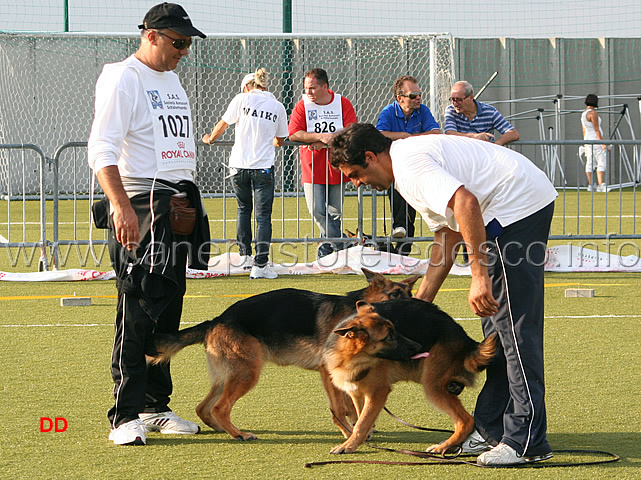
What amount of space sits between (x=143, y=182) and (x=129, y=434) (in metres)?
1.19

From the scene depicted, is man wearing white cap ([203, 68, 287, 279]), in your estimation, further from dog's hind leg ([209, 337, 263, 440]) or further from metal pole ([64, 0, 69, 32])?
metal pole ([64, 0, 69, 32])

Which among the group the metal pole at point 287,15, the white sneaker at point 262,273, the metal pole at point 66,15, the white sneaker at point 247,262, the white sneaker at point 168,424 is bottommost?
the white sneaker at point 168,424

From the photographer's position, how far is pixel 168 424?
4391mm

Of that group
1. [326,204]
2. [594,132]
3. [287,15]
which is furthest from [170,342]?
[594,132]

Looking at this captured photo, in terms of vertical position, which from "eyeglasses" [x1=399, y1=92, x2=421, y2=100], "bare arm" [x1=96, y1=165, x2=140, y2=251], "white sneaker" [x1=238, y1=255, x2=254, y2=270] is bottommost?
"white sneaker" [x1=238, y1=255, x2=254, y2=270]

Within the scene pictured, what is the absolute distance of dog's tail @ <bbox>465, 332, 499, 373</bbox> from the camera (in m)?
3.93

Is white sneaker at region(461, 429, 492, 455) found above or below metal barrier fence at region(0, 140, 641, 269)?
below

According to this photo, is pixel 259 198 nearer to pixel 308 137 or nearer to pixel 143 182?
pixel 308 137

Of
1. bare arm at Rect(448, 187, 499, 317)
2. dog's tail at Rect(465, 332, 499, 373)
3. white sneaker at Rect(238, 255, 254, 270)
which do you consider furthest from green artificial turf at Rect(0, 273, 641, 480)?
white sneaker at Rect(238, 255, 254, 270)

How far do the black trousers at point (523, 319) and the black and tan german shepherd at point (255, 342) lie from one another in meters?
0.89

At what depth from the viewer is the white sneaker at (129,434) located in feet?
13.5

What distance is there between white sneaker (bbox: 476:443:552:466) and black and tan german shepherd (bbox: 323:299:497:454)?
24 cm

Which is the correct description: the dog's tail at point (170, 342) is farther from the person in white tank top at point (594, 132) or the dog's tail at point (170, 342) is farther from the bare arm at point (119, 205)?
the person in white tank top at point (594, 132)

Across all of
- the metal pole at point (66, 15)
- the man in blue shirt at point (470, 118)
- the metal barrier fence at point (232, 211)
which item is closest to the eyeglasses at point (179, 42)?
the metal barrier fence at point (232, 211)
